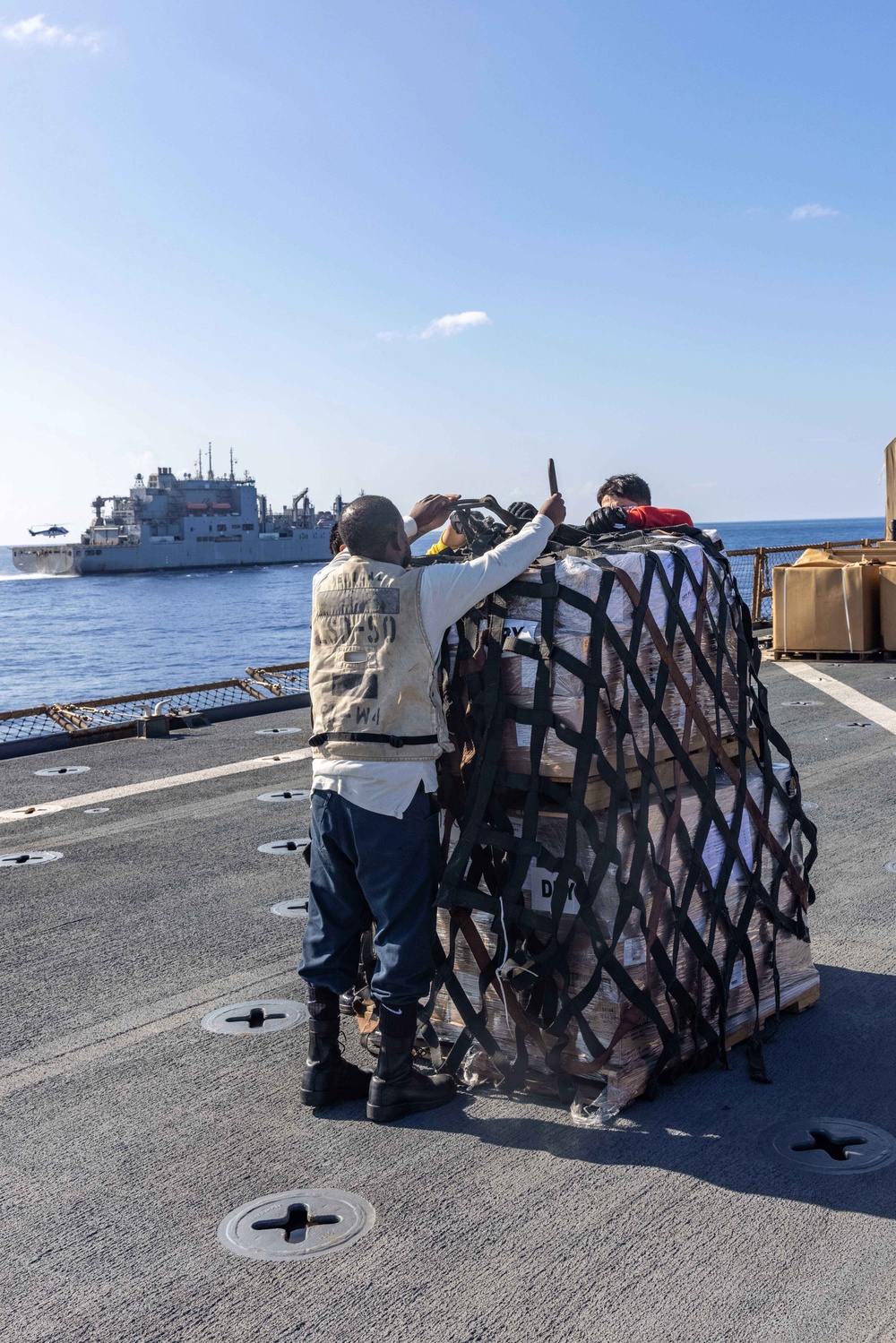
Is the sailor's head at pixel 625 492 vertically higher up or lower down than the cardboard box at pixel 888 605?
higher up

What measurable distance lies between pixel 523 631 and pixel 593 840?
0.73 m

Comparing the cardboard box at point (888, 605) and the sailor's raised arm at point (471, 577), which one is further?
the cardboard box at point (888, 605)

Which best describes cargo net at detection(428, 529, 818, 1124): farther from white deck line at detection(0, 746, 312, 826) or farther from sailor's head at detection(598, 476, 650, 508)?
white deck line at detection(0, 746, 312, 826)

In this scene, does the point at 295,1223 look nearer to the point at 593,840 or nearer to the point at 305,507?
the point at 593,840

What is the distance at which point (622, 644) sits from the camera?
385 cm

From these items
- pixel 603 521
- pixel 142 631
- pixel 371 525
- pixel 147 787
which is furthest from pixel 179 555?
pixel 371 525

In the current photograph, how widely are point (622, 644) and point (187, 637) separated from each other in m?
78.6

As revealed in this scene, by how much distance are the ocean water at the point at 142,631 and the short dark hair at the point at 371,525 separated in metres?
42.0

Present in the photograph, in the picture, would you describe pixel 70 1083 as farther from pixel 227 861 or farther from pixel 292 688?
pixel 292 688

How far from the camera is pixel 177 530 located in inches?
5507

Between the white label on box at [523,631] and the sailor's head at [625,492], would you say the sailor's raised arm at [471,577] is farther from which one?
the sailor's head at [625,492]

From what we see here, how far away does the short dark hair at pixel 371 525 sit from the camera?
12.5ft

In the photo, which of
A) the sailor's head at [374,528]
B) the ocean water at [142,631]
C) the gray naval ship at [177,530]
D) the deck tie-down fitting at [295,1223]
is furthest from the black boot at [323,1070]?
the gray naval ship at [177,530]

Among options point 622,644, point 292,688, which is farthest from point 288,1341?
point 292,688
